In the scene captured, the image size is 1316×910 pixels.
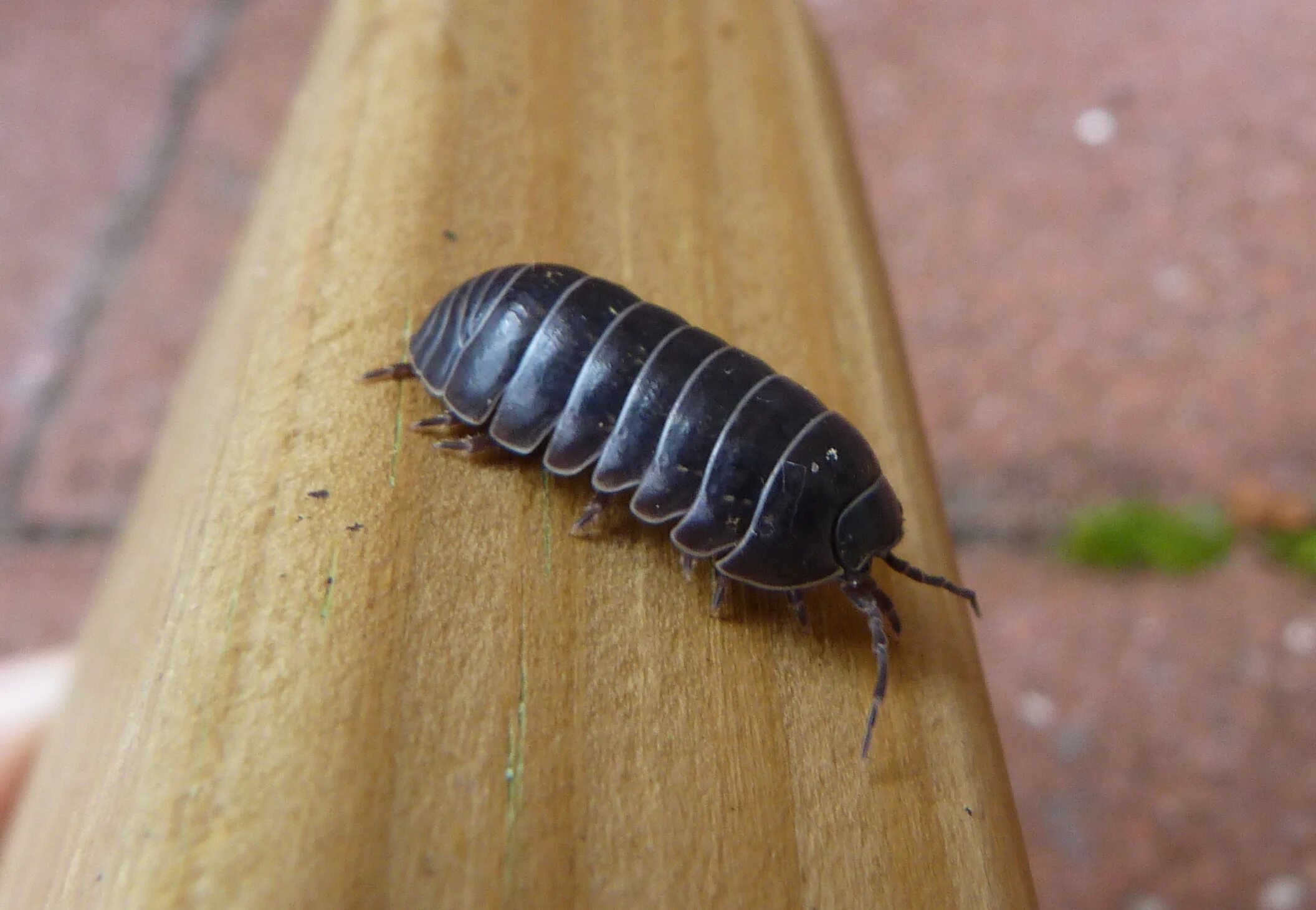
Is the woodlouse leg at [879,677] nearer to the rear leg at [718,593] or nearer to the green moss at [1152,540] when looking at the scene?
the rear leg at [718,593]

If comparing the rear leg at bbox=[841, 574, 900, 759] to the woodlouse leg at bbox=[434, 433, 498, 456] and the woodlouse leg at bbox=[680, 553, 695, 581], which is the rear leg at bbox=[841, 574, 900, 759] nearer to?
the woodlouse leg at bbox=[680, 553, 695, 581]

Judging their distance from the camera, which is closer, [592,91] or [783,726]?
[783,726]

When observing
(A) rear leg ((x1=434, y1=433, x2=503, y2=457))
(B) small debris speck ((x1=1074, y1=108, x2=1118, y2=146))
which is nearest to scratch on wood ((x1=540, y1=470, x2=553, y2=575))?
(A) rear leg ((x1=434, y1=433, x2=503, y2=457))

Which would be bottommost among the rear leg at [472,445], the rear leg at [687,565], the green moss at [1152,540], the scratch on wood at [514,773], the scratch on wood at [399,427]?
the green moss at [1152,540]

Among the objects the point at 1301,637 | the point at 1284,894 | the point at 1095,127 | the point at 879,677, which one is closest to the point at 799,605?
the point at 879,677

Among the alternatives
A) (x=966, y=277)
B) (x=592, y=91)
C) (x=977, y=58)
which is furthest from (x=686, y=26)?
(x=977, y=58)

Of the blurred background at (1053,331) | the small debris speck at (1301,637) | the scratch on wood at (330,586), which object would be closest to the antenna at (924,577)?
the scratch on wood at (330,586)

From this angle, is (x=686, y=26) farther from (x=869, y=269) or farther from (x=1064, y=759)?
(x=1064, y=759)
